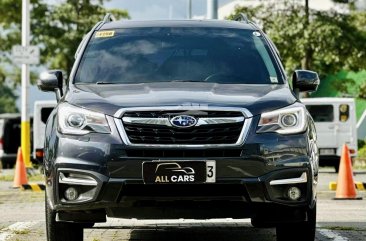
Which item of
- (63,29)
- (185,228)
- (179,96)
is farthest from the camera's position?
(63,29)

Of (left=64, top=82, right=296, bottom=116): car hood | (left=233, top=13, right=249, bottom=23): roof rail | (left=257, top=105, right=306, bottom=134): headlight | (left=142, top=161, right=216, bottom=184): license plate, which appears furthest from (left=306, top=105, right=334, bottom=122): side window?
(left=142, top=161, right=216, bottom=184): license plate

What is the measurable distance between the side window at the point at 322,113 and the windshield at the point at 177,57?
17.8 meters

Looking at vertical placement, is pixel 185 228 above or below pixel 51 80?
below

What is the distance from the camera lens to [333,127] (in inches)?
1012

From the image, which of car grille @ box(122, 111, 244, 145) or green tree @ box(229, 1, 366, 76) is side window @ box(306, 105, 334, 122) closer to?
green tree @ box(229, 1, 366, 76)

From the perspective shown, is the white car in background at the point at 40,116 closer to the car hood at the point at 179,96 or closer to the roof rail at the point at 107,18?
the roof rail at the point at 107,18

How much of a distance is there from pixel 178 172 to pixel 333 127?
64.5 ft

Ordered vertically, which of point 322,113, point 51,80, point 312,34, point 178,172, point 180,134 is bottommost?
point 322,113

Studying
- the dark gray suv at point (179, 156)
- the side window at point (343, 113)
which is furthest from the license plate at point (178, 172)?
the side window at point (343, 113)

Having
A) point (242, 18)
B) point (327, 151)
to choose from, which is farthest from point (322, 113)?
point (242, 18)

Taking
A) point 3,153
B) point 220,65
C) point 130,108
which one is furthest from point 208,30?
point 3,153

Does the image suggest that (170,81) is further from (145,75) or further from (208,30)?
(208,30)

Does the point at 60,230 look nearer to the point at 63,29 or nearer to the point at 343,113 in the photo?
the point at 343,113

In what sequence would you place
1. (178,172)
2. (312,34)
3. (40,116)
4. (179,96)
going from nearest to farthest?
(178,172) → (179,96) → (40,116) → (312,34)
